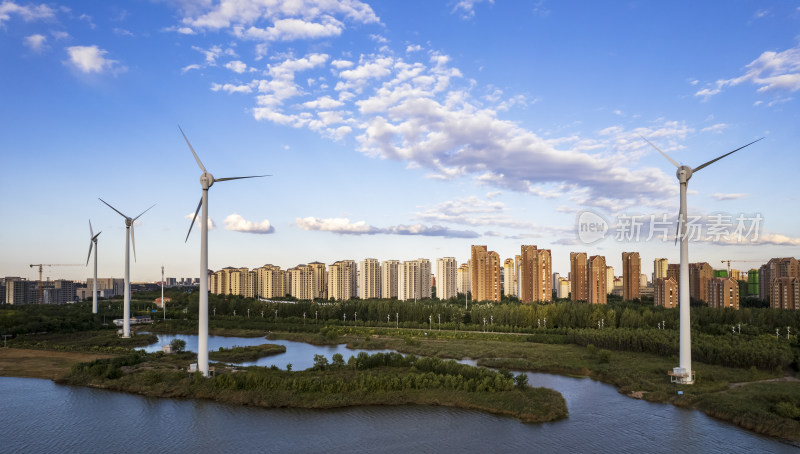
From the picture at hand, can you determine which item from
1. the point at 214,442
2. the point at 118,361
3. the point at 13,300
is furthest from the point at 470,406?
the point at 13,300

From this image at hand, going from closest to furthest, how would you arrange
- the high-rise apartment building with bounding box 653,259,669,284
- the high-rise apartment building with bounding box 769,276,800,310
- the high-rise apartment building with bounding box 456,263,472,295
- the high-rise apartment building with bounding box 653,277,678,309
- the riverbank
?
the riverbank → the high-rise apartment building with bounding box 769,276,800,310 → the high-rise apartment building with bounding box 653,277,678,309 → the high-rise apartment building with bounding box 653,259,669,284 → the high-rise apartment building with bounding box 456,263,472,295

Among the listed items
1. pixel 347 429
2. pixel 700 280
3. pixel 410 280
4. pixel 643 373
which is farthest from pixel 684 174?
pixel 410 280

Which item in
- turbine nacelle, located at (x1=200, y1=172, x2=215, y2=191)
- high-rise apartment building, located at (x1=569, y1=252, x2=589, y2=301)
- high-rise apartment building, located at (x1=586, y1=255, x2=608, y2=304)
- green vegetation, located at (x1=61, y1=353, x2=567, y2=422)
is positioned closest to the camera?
green vegetation, located at (x1=61, y1=353, x2=567, y2=422)

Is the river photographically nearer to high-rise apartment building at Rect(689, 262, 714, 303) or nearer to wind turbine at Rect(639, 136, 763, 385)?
wind turbine at Rect(639, 136, 763, 385)

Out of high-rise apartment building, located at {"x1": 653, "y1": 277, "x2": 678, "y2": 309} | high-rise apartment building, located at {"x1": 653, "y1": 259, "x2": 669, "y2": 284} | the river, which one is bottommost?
the river

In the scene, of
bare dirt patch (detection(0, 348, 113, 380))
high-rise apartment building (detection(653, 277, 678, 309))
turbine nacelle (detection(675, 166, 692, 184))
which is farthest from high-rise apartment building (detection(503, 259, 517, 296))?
bare dirt patch (detection(0, 348, 113, 380))

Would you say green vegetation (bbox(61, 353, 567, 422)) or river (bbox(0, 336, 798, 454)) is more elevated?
green vegetation (bbox(61, 353, 567, 422))

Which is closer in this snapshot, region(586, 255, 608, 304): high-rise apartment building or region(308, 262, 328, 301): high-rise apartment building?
region(586, 255, 608, 304): high-rise apartment building

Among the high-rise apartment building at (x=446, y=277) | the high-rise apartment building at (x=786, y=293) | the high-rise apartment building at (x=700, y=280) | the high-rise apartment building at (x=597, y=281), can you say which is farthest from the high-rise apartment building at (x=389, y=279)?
the high-rise apartment building at (x=786, y=293)

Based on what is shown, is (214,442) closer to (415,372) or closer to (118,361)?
(415,372)
